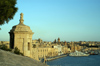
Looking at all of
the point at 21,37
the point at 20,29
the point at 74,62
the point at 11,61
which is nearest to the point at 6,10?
the point at 20,29

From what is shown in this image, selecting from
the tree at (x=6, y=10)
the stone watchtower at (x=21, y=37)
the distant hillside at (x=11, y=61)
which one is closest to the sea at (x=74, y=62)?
the stone watchtower at (x=21, y=37)

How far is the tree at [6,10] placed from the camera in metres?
6.30

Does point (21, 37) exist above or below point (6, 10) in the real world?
below

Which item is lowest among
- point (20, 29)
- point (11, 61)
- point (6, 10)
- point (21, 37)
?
point (11, 61)

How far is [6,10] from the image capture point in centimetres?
648

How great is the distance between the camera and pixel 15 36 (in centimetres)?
835

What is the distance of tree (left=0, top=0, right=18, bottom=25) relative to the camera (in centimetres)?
630

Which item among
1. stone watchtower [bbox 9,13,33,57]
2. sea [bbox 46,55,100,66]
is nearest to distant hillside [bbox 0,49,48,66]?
stone watchtower [bbox 9,13,33,57]

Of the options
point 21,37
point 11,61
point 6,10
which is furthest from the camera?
point 21,37

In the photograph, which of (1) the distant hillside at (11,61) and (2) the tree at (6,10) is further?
(2) the tree at (6,10)

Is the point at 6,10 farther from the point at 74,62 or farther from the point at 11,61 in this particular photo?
the point at 74,62

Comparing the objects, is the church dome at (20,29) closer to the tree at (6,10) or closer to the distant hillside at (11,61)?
the tree at (6,10)

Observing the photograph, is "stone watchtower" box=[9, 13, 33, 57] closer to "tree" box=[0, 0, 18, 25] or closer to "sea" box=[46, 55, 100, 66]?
"tree" box=[0, 0, 18, 25]

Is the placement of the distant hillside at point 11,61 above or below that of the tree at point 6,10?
below
